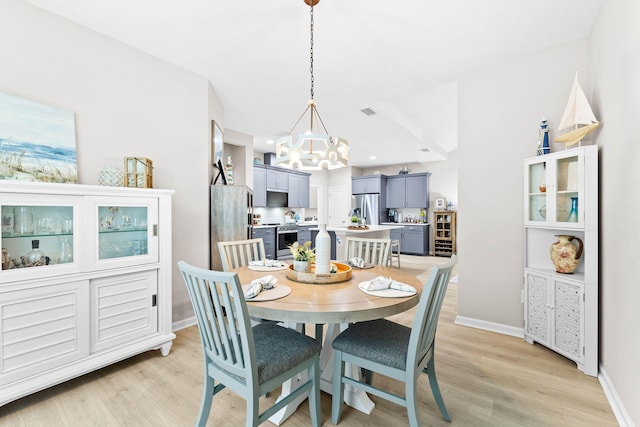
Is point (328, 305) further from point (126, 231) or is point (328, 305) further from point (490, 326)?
point (490, 326)

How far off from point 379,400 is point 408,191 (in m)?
6.91

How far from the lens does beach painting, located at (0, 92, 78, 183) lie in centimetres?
188

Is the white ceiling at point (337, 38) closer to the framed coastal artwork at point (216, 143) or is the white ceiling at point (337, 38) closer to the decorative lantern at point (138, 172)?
the framed coastal artwork at point (216, 143)

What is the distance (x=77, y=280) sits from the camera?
6.31ft

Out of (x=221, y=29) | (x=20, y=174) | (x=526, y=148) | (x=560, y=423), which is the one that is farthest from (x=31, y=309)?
(x=526, y=148)

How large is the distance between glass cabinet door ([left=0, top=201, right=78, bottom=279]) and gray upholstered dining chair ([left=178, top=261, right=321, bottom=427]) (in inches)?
45.6

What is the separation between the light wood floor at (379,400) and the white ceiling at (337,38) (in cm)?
264

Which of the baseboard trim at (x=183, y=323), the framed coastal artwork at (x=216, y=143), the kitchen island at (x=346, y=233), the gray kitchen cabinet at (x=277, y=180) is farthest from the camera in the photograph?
the gray kitchen cabinet at (x=277, y=180)

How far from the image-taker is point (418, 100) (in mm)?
3889

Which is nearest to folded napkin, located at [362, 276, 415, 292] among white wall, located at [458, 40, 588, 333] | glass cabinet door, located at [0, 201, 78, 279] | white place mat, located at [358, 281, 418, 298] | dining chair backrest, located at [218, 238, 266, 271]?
white place mat, located at [358, 281, 418, 298]

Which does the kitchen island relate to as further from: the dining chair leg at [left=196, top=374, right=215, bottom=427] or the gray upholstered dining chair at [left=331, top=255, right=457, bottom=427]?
the dining chair leg at [left=196, top=374, right=215, bottom=427]

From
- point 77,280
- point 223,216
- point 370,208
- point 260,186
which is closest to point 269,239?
point 260,186

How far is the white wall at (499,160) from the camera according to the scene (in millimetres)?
2580

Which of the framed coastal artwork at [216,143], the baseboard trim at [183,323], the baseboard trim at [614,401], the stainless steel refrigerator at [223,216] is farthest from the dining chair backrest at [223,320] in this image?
the framed coastal artwork at [216,143]
